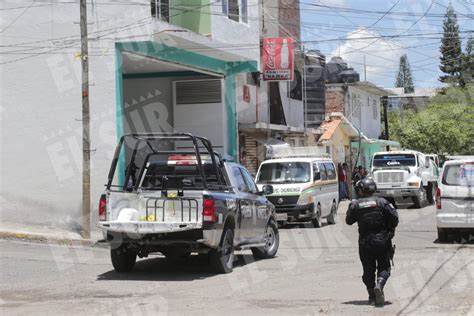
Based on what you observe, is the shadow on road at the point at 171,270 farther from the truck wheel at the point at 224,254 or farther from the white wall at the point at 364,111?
the white wall at the point at 364,111

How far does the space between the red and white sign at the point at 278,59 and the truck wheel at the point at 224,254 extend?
55.3ft

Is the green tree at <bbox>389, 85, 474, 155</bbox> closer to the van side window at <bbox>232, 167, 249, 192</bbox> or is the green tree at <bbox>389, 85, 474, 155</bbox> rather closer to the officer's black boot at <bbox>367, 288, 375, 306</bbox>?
the van side window at <bbox>232, 167, 249, 192</bbox>

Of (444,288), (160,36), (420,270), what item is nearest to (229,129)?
(160,36)

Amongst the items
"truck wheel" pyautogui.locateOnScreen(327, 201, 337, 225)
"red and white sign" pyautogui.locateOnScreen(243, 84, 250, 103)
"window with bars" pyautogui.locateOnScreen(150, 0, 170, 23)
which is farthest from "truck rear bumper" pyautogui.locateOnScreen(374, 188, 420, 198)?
"window with bars" pyautogui.locateOnScreen(150, 0, 170, 23)

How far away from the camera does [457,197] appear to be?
1562 centimetres

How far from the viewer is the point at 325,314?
858 centimetres

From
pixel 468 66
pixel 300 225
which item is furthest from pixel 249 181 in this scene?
pixel 468 66

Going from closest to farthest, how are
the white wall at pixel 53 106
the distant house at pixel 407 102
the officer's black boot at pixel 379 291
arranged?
the officer's black boot at pixel 379 291 → the white wall at pixel 53 106 → the distant house at pixel 407 102

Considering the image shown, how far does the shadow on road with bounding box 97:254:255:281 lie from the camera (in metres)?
11.7

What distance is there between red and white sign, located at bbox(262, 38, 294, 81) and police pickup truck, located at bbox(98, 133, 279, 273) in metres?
15.4

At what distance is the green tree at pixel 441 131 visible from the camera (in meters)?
56.6

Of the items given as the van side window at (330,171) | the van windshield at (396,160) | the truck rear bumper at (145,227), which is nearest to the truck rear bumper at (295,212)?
the van side window at (330,171)

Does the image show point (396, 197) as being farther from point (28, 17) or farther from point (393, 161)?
point (28, 17)

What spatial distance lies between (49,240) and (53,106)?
12.7 feet
